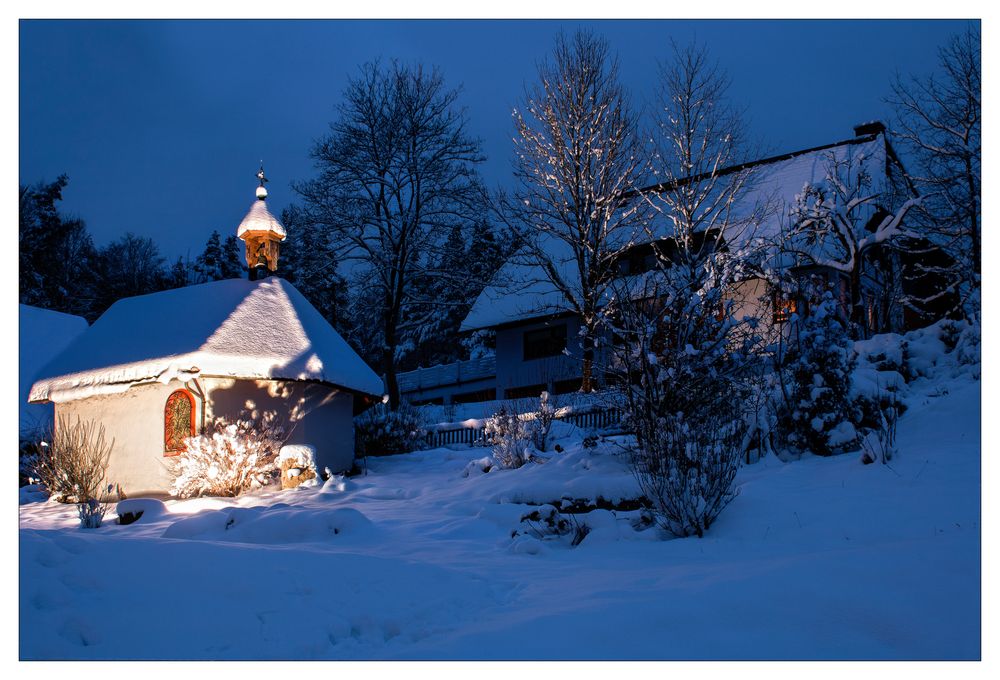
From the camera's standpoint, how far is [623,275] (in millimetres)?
18922

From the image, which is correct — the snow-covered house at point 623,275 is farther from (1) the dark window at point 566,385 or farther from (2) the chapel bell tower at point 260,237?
(2) the chapel bell tower at point 260,237

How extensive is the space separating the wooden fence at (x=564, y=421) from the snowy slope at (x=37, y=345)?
9.23 m

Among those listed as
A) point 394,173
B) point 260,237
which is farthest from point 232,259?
point 260,237

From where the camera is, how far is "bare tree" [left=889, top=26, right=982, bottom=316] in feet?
45.9

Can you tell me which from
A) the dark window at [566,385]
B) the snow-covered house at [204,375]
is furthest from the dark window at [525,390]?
the snow-covered house at [204,375]

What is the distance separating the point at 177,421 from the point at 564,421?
843 centimetres

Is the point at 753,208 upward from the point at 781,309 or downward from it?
upward

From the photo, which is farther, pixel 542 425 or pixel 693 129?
pixel 693 129

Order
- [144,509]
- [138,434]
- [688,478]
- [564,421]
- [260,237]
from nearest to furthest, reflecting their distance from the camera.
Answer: [688,478]
[144,509]
[138,434]
[564,421]
[260,237]

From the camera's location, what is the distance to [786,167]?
78.5ft

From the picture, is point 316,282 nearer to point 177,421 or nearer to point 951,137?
point 177,421

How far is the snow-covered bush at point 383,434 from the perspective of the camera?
19500 mm

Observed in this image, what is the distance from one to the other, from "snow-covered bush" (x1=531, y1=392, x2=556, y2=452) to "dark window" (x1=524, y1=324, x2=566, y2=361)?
10.8 metres

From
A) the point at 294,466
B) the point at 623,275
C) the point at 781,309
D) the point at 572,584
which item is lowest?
the point at 572,584
